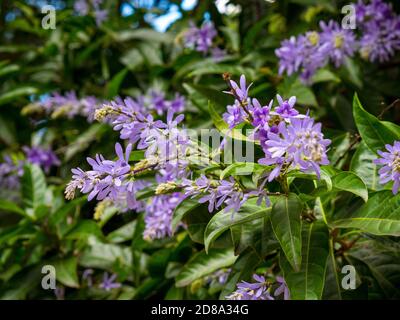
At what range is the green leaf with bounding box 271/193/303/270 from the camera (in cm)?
126

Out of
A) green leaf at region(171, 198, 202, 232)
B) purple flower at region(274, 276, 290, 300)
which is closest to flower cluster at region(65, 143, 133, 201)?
green leaf at region(171, 198, 202, 232)

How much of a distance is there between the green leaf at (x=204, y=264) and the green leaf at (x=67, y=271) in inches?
22.1

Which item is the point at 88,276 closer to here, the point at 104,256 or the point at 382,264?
the point at 104,256

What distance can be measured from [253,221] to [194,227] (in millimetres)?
196

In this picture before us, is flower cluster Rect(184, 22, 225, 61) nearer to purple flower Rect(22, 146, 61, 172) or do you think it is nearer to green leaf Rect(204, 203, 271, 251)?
purple flower Rect(22, 146, 61, 172)

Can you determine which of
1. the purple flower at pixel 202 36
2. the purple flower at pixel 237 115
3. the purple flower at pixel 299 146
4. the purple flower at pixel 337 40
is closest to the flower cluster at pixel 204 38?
the purple flower at pixel 202 36

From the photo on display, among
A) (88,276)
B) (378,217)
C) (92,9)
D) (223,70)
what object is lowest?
(88,276)

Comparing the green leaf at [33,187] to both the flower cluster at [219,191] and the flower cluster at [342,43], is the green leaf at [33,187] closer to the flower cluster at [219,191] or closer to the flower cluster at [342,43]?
the flower cluster at [342,43]

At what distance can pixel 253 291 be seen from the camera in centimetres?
140

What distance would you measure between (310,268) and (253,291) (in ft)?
0.46

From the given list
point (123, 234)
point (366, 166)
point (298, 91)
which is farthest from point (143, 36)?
point (366, 166)

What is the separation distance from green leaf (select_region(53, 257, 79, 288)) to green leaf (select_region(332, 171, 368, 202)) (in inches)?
44.3
